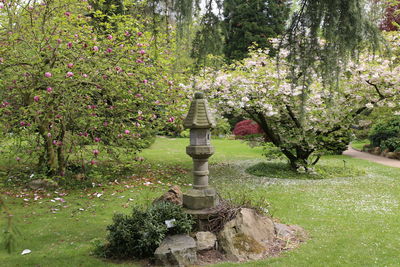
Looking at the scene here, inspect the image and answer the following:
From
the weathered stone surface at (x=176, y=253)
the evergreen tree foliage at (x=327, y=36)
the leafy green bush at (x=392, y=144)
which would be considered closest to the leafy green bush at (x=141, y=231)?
the weathered stone surface at (x=176, y=253)

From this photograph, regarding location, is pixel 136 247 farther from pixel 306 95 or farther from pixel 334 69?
pixel 334 69

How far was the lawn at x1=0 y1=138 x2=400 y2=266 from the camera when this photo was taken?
15.8 ft

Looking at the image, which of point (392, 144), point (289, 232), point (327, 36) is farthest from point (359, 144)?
point (327, 36)

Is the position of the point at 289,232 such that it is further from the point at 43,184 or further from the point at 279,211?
the point at 43,184

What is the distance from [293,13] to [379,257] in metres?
3.73

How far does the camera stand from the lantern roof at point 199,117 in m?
5.41

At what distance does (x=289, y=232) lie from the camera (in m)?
5.64

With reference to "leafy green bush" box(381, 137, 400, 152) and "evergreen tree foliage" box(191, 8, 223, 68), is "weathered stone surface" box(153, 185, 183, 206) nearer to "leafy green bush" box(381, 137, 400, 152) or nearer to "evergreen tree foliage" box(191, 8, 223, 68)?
"evergreen tree foliage" box(191, 8, 223, 68)

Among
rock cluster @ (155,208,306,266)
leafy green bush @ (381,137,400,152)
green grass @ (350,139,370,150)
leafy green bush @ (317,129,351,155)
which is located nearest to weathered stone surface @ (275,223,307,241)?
rock cluster @ (155,208,306,266)

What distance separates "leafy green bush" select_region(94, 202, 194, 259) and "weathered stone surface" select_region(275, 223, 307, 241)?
5.06ft

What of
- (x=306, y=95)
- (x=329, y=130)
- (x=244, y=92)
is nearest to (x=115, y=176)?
(x=244, y=92)

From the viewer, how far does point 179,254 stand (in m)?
4.52

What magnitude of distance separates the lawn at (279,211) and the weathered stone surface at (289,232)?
158mm

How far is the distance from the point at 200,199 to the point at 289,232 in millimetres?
1646
